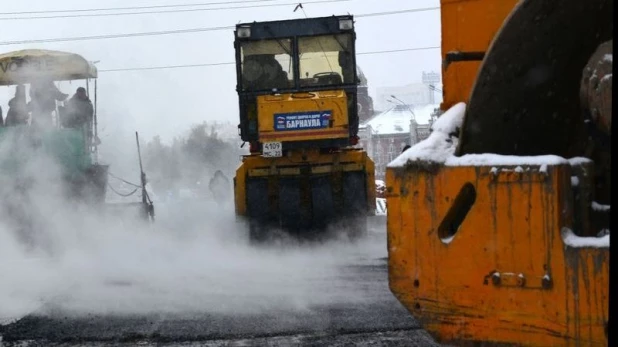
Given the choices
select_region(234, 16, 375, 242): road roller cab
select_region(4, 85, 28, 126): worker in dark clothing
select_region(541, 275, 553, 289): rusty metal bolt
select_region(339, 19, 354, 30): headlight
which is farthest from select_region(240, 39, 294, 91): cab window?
select_region(541, 275, 553, 289): rusty metal bolt

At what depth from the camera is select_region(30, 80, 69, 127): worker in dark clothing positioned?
13.1 m

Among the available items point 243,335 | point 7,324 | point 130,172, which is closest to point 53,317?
point 7,324

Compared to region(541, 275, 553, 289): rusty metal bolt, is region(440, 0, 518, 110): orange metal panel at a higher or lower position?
higher

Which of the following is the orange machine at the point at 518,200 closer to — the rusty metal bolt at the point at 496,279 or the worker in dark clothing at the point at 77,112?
the rusty metal bolt at the point at 496,279

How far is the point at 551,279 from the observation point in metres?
2.65

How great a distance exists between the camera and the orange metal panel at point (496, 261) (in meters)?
2.61

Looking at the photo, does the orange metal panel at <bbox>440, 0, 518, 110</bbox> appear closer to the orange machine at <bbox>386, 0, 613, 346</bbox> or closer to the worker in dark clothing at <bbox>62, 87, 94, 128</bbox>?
the orange machine at <bbox>386, 0, 613, 346</bbox>

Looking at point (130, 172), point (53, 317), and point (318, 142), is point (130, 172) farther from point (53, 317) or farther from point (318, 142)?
point (53, 317)

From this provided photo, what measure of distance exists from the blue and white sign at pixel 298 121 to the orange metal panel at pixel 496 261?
8562mm

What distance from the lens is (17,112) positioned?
13.0 meters

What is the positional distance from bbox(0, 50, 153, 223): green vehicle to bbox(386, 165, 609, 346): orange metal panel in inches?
410

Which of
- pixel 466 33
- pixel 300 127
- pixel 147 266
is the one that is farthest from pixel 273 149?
pixel 466 33

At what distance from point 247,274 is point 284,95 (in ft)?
11.2

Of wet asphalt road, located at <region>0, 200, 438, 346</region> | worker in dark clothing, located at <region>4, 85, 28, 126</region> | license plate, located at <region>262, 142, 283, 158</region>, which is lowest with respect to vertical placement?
wet asphalt road, located at <region>0, 200, 438, 346</region>
